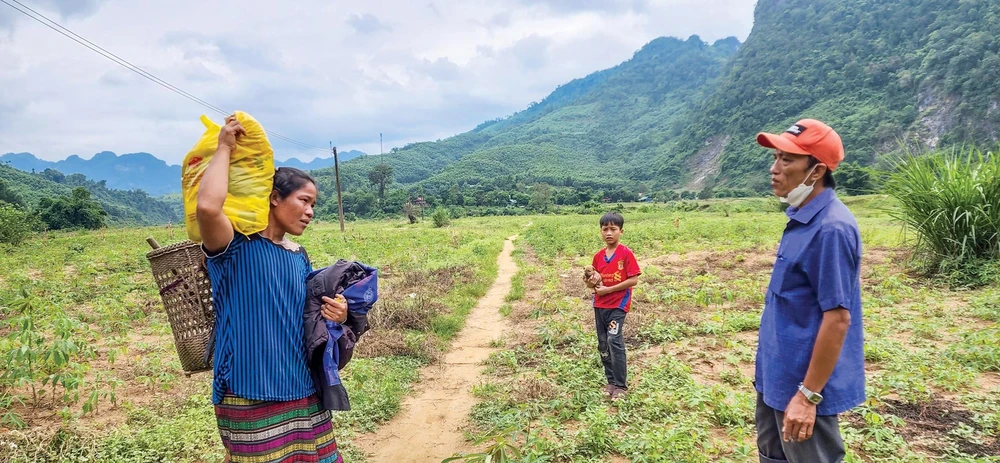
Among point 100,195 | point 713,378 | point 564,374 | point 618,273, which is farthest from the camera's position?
point 100,195

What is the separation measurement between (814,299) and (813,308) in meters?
0.03

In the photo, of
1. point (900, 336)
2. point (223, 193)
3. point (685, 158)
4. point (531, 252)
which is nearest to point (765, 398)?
A: point (223, 193)

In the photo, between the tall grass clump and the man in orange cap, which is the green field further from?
the man in orange cap

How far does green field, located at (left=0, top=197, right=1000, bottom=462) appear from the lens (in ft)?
10.5

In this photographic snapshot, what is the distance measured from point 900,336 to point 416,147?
13824 centimetres

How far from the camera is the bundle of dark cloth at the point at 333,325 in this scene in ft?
6.28

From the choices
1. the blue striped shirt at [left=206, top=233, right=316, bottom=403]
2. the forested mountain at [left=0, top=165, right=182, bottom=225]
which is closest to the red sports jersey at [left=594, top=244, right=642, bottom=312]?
the blue striped shirt at [left=206, top=233, right=316, bottom=403]

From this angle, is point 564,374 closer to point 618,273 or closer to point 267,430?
point 618,273

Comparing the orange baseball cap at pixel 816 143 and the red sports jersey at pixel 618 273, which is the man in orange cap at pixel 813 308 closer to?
the orange baseball cap at pixel 816 143

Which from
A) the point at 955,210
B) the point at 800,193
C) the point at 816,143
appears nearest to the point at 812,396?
the point at 800,193

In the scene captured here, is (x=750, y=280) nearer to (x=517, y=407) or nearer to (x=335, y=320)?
(x=517, y=407)

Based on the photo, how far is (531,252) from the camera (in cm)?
1609

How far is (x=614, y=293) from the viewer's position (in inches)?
158

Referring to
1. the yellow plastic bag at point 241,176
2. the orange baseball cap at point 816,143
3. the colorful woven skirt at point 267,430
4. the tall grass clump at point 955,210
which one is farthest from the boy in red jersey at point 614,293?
the tall grass clump at point 955,210
